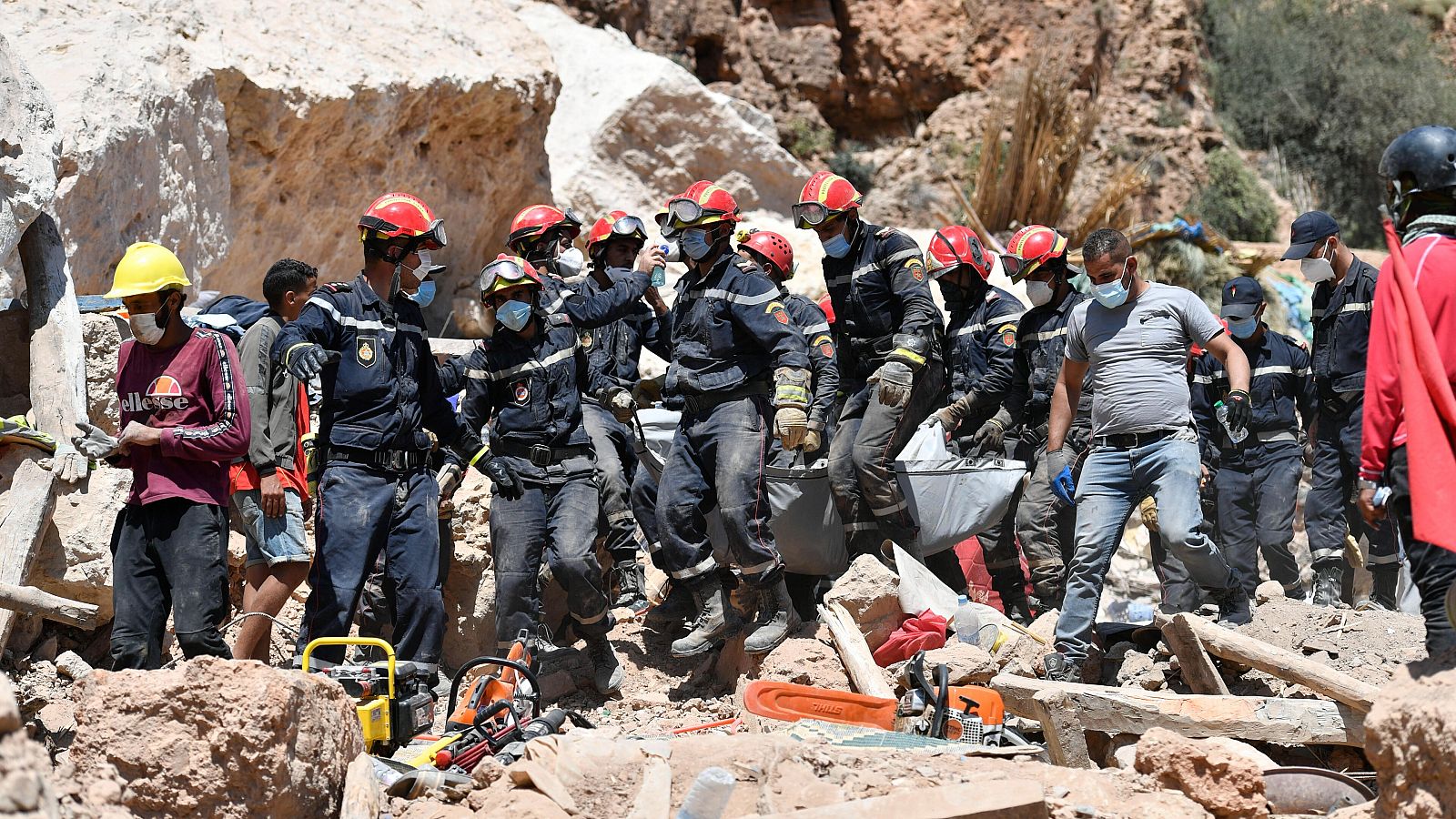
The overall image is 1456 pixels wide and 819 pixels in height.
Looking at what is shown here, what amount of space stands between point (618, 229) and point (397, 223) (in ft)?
7.44

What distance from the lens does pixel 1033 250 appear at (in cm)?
791

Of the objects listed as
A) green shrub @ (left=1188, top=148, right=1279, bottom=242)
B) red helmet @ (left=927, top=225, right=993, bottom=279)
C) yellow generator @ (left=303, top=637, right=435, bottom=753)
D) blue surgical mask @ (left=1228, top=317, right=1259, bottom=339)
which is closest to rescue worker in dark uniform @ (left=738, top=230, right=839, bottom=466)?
red helmet @ (left=927, top=225, right=993, bottom=279)

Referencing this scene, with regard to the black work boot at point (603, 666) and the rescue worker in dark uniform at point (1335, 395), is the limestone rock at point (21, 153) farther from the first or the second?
the rescue worker in dark uniform at point (1335, 395)

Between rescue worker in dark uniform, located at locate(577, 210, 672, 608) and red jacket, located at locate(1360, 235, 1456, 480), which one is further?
rescue worker in dark uniform, located at locate(577, 210, 672, 608)

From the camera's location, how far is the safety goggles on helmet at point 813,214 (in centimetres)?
734

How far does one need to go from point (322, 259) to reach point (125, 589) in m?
5.35

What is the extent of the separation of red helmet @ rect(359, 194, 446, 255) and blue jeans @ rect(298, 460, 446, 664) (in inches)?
40.5

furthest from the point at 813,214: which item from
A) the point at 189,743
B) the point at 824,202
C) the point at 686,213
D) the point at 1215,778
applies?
the point at 189,743

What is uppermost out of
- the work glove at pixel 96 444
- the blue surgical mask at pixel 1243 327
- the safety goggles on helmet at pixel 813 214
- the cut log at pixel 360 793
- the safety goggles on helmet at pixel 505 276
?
the safety goggles on helmet at pixel 813 214

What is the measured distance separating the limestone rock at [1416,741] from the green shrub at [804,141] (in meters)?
14.5

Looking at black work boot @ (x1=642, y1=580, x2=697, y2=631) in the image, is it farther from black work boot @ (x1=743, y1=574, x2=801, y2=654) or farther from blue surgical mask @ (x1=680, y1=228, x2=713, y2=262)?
blue surgical mask @ (x1=680, y1=228, x2=713, y2=262)

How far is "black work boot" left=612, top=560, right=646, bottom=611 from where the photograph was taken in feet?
24.4

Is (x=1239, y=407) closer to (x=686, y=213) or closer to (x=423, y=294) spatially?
(x=686, y=213)

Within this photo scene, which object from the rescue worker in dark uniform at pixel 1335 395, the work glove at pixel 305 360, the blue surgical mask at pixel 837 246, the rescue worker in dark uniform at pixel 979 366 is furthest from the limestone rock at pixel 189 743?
the rescue worker in dark uniform at pixel 1335 395
